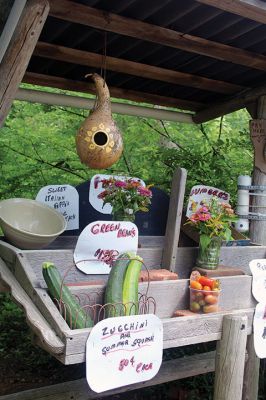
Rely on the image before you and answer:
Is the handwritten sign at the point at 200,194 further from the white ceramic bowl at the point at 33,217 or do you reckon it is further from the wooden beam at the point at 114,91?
the wooden beam at the point at 114,91

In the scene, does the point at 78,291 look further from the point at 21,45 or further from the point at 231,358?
the point at 21,45

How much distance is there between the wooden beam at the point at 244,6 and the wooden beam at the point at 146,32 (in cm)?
48

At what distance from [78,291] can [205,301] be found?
65cm

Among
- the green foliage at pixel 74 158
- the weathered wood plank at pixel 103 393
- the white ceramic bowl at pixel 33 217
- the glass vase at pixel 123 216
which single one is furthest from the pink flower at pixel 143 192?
the green foliage at pixel 74 158

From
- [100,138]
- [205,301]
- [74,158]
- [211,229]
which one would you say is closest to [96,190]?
[100,138]

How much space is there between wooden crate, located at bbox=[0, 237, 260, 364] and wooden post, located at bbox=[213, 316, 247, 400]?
0.17ft

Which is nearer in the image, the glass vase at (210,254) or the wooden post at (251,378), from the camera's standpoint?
the glass vase at (210,254)

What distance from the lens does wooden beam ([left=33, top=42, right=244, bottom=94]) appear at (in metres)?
2.77

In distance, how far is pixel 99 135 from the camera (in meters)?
2.54

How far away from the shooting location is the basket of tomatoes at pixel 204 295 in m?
2.16

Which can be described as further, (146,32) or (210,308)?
(146,32)

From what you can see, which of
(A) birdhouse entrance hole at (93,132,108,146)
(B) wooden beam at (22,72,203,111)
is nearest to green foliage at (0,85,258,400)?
(B) wooden beam at (22,72,203,111)

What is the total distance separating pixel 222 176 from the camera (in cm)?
420

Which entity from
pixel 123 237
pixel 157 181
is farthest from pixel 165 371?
pixel 157 181
